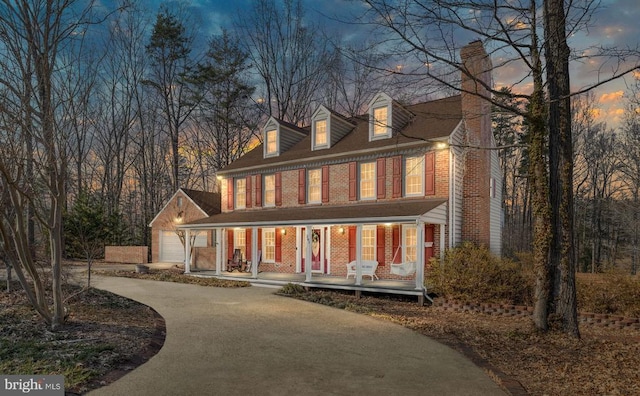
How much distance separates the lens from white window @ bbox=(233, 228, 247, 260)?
18734 mm

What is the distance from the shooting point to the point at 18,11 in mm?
6562

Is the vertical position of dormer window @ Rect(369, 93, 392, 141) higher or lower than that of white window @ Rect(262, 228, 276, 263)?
higher

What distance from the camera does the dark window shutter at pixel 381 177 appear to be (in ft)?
49.0

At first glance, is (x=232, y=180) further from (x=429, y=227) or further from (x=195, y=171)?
(x=195, y=171)

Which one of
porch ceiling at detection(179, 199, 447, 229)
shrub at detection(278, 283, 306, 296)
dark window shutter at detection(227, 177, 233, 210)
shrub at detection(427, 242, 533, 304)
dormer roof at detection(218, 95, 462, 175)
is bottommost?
shrub at detection(278, 283, 306, 296)

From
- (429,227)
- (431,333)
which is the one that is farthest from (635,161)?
(431,333)

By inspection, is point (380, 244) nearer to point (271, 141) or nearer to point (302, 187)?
point (302, 187)

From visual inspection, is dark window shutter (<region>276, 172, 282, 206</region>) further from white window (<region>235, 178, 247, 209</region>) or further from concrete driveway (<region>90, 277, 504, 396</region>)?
concrete driveway (<region>90, 277, 504, 396</region>)

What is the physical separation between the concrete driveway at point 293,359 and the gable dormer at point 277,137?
1050 cm

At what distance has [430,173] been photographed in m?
13.9

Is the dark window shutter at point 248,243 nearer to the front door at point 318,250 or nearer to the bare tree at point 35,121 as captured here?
the front door at point 318,250

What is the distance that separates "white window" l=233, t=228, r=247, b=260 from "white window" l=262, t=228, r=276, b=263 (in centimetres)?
115

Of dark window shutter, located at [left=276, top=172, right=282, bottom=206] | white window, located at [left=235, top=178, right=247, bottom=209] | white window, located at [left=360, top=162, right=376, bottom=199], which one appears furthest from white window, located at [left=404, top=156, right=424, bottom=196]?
white window, located at [left=235, top=178, right=247, bottom=209]

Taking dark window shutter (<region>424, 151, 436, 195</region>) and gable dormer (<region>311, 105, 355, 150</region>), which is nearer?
dark window shutter (<region>424, 151, 436, 195</region>)
